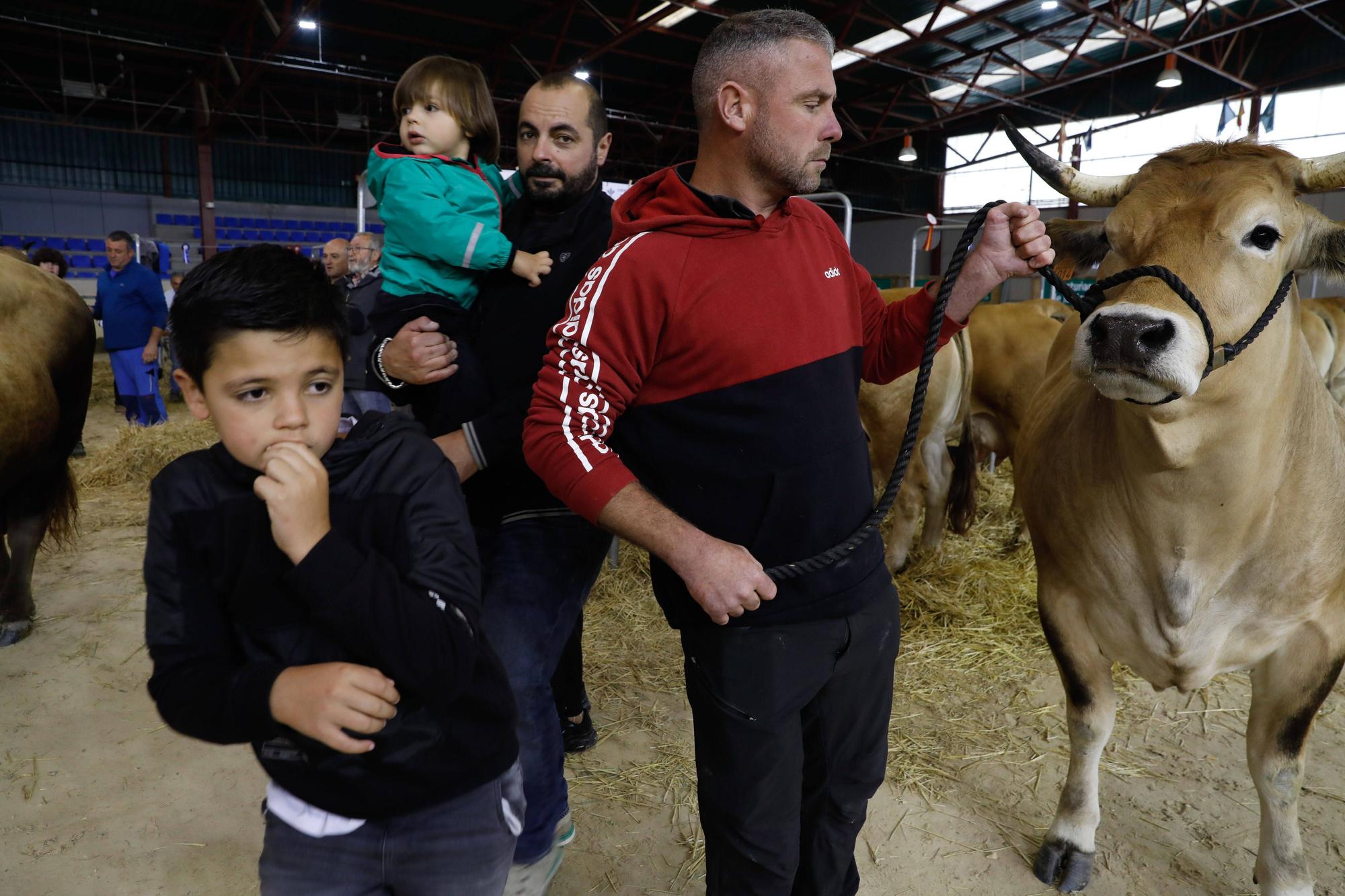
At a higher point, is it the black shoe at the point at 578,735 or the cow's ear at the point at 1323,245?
the cow's ear at the point at 1323,245

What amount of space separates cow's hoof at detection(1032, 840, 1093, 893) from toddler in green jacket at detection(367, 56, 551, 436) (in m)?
2.15

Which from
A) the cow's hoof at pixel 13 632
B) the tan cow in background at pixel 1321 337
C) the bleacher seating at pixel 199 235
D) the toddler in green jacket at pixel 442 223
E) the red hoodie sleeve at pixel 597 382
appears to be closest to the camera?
the red hoodie sleeve at pixel 597 382

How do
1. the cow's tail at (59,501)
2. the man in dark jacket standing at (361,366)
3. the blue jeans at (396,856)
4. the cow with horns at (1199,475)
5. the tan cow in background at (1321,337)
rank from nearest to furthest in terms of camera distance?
the blue jeans at (396,856), the cow with horns at (1199,475), the cow's tail at (59,501), the man in dark jacket standing at (361,366), the tan cow in background at (1321,337)

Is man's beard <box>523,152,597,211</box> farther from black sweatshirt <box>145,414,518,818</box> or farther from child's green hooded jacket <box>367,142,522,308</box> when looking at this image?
black sweatshirt <box>145,414,518,818</box>

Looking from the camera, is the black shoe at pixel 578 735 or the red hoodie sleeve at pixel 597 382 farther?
the black shoe at pixel 578 735

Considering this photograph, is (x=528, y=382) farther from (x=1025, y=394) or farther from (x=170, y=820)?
(x=1025, y=394)

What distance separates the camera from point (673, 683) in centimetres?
366

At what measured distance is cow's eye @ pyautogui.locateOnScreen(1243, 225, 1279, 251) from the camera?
71.7 inches

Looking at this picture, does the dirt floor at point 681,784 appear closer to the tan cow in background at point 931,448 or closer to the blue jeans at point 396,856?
the tan cow in background at point 931,448

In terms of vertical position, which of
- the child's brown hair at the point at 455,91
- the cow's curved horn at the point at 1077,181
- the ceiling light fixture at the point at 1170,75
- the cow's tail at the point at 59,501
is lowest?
the cow's tail at the point at 59,501

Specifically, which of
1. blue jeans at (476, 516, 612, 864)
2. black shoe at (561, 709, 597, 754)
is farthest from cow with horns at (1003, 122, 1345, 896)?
black shoe at (561, 709, 597, 754)

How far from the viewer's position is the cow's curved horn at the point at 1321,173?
1.86 metres

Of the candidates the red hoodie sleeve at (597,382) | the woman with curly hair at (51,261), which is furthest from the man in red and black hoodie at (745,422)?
the woman with curly hair at (51,261)

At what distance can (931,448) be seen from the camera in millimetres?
5344
